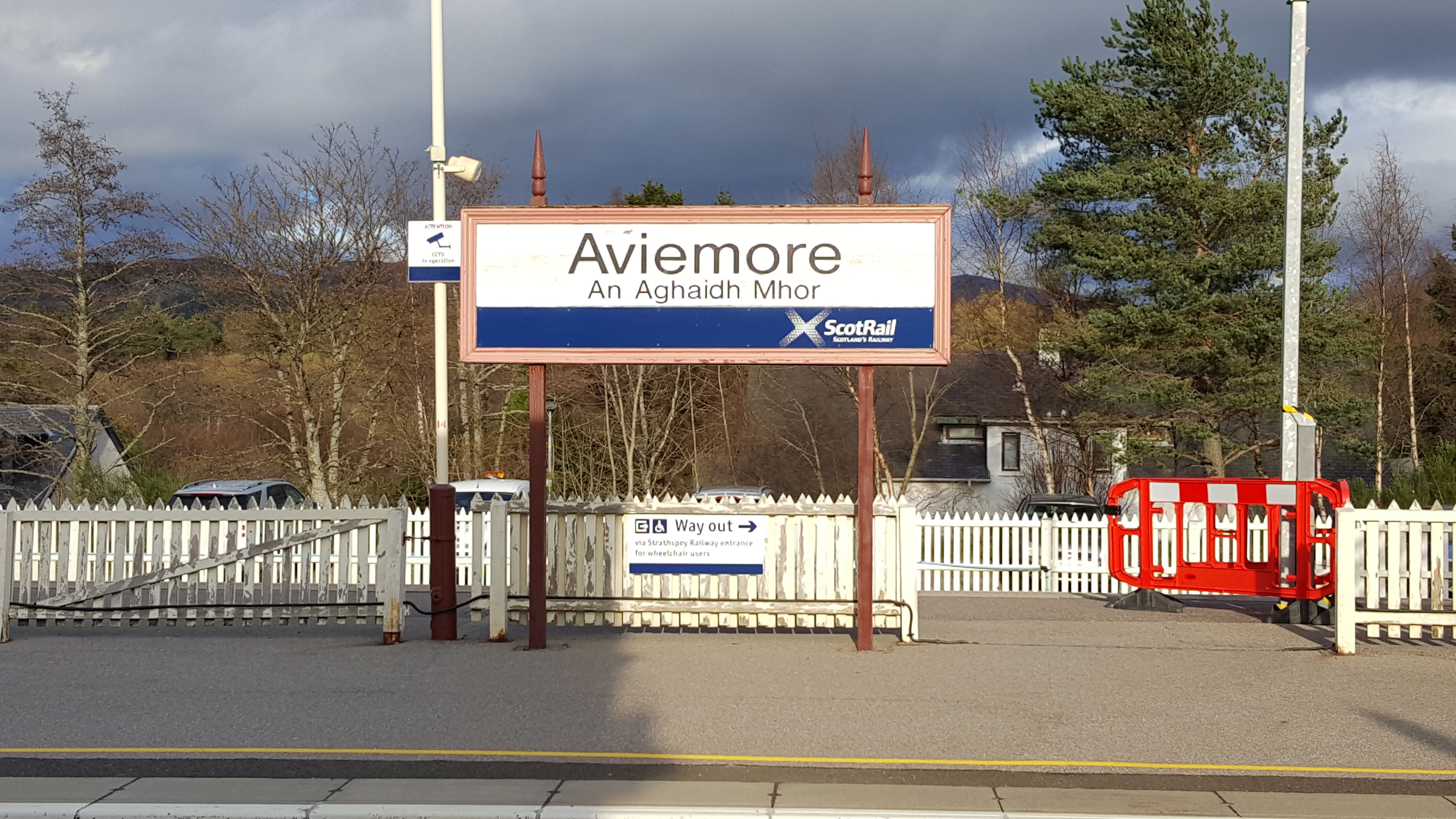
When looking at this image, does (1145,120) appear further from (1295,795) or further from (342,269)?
(1295,795)

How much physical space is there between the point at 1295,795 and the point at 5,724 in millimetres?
7982

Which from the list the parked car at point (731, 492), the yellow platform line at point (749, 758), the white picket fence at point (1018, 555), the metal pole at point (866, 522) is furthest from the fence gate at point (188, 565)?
the white picket fence at point (1018, 555)

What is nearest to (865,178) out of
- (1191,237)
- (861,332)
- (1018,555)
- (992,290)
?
(861,332)

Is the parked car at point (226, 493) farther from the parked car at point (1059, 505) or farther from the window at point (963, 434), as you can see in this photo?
the window at point (963, 434)

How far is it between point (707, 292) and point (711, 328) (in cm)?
32

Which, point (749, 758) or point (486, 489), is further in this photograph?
point (486, 489)

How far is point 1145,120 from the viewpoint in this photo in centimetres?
2909

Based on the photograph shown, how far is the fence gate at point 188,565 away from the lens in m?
11.7

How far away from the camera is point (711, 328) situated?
35.0 feet

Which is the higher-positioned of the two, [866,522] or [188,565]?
[866,522]

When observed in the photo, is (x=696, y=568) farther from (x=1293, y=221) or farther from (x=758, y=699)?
(x=1293, y=221)

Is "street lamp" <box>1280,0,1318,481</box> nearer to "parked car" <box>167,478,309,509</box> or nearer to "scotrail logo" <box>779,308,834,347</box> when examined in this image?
"scotrail logo" <box>779,308,834,347</box>

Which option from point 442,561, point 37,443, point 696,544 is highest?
point 37,443

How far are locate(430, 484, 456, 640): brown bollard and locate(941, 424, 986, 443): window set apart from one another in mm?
27973
